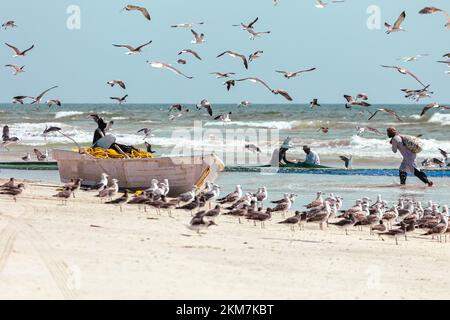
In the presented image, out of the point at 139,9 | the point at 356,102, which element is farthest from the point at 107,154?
the point at 356,102

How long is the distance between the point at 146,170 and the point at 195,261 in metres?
9.84

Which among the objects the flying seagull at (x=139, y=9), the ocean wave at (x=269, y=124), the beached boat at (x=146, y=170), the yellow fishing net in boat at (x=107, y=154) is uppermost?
the flying seagull at (x=139, y=9)

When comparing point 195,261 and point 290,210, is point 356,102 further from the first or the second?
point 195,261

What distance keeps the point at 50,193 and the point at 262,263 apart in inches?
369

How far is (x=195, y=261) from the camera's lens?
11219 mm

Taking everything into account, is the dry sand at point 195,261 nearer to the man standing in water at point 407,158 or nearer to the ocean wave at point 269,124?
the man standing in water at point 407,158

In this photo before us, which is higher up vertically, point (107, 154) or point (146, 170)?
point (107, 154)

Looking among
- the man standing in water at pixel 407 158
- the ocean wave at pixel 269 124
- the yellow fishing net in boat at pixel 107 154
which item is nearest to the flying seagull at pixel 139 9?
the yellow fishing net in boat at pixel 107 154

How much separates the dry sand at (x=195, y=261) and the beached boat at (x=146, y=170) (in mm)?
4719

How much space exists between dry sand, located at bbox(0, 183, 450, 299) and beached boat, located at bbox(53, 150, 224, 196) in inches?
186

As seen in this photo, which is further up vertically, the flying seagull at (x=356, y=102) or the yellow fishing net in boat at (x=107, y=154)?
the flying seagull at (x=356, y=102)

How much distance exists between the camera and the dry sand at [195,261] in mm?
9547

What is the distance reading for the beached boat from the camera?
20.8 m

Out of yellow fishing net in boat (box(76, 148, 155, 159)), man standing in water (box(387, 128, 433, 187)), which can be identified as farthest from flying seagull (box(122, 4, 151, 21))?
man standing in water (box(387, 128, 433, 187))
